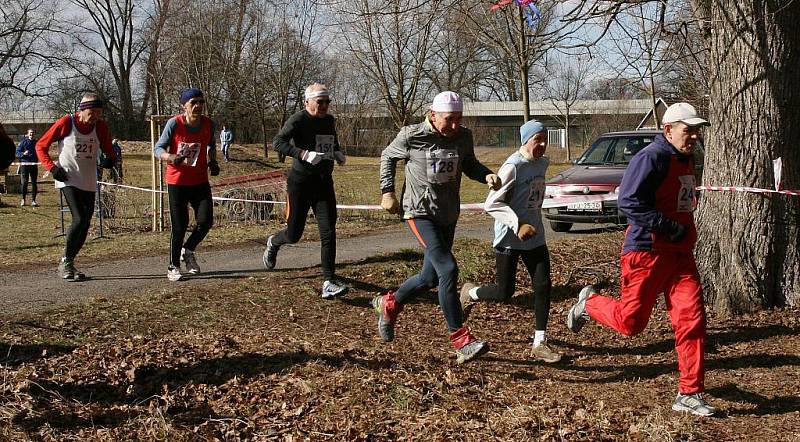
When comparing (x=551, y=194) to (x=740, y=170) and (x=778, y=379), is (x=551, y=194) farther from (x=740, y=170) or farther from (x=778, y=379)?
(x=778, y=379)

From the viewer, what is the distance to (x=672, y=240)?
16.9 ft

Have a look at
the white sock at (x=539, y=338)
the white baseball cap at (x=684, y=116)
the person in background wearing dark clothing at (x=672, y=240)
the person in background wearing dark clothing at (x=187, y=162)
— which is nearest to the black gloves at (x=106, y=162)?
the person in background wearing dark clothing at (x=187, y=162)

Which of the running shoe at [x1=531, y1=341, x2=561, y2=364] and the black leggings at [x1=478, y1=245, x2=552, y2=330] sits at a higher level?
the black leggings at [x1=478, y1=245, x2=552, y2=330]

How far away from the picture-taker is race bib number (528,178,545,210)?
645 cm

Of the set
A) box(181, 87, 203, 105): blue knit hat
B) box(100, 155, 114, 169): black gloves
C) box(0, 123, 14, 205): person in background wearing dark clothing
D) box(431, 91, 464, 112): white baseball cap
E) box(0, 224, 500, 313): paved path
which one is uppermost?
box(181, 87, 203, 105): blue knit hat

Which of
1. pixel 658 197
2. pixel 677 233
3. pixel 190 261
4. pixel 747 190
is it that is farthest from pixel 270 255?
pixel 677 233

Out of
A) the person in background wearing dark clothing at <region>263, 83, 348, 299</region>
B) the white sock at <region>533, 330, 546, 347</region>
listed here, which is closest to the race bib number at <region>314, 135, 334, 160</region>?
the person in background wearing dark clothing at <region>263, 83, 348, 299</region>

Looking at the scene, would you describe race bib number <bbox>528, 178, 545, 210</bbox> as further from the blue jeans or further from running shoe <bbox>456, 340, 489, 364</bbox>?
running shoe <bbox>456, 340, 489, 364</bbox>

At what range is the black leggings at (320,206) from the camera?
7961mm

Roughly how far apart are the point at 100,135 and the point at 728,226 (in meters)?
6.09

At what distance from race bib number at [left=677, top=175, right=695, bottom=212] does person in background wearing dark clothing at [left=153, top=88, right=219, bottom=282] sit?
16.0 ft

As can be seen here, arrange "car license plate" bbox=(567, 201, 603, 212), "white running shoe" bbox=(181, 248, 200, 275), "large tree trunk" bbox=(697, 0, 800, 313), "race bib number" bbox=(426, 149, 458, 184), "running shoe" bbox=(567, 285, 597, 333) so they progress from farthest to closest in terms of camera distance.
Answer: "car license plate" bbox=(567, 201, 603, 212) < "white running shoe" bbox=(181, 248, 200, 275) < "large tree trunk" bbox=(697, 0, 800, 313) < "running shoe" bbox=(567, 285, 597, 333) < "race bib number" bbox=(426, 149, 458, 184)

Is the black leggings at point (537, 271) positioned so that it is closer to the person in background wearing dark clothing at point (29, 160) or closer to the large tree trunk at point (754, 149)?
the large tree trunk at point (754, 149)

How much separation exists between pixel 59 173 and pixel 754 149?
640 cm
